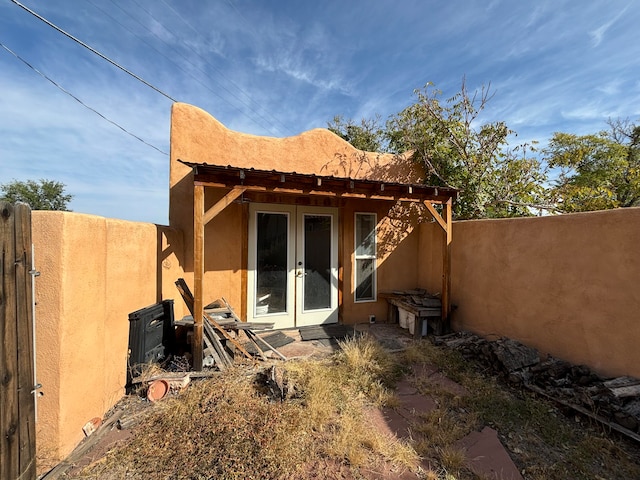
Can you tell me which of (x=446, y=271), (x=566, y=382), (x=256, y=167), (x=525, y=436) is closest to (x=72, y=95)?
(x=256, y=167)

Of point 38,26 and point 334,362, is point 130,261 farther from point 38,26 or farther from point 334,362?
point 38,26

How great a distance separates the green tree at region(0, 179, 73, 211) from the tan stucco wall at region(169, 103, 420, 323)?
1982 cm

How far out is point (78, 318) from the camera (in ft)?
7.84

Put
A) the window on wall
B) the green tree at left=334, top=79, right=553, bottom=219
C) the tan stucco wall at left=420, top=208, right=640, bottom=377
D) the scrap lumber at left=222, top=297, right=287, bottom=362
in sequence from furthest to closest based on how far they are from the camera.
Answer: the green tree at left=334, top=79, right=553, bottom=219 < the window on wall < the scrap lumber at left=222, top=297, right=287, bottom=362 < the tan stucco wall at left=420, top=208, right=640, bottom=377

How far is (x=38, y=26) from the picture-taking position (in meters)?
4.48

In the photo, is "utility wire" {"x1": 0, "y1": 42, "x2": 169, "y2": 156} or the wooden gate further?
"utility wire" {"x1": 0, "y1": 42, "x2": 169, "y2": 156}

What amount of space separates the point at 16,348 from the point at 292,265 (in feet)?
13.5

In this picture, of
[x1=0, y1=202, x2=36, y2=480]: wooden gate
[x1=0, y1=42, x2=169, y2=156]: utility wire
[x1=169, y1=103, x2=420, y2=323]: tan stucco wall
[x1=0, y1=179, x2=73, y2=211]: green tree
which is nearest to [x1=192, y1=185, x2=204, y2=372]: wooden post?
[x1=169, y1=103, x2=420, y2=323]: tan stucco wall

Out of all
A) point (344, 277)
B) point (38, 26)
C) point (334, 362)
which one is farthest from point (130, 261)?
point (38, 26)

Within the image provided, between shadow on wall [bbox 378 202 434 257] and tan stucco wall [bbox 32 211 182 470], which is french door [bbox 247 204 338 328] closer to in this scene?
shadow on wall [bbox 378 202 434 257]

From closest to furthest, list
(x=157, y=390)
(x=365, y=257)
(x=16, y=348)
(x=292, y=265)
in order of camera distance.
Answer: (x=16, y=348)
(x=157, y=390)
(x=292, y=265)
(x=365, y=257)

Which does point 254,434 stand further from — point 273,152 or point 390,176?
point 390,176

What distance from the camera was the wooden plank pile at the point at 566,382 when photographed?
2.72 meters

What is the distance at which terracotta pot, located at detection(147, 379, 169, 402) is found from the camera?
10.3ft
